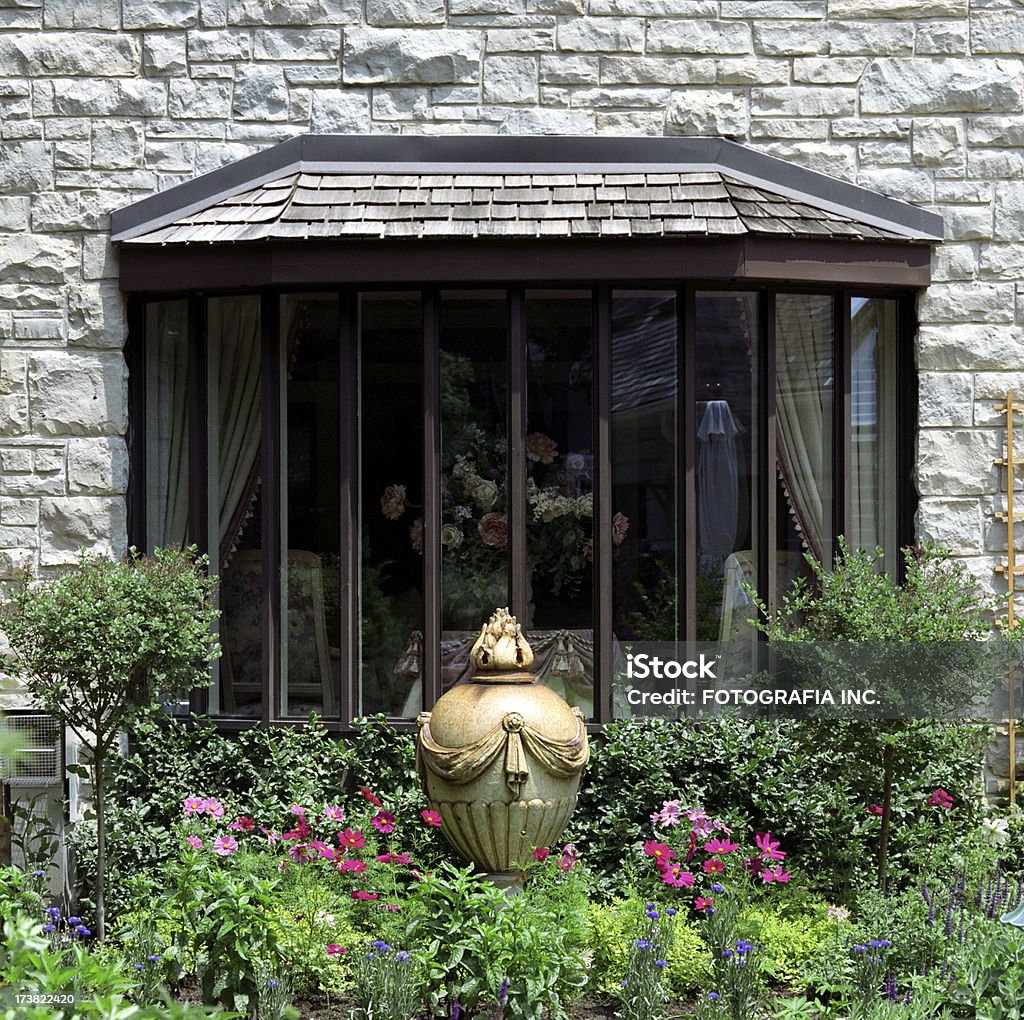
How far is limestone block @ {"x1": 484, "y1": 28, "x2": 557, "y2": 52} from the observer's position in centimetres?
659

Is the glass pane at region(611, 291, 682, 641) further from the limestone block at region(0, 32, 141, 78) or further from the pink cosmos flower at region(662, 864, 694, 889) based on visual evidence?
the limestone block at region(0, 32, 141, 78)

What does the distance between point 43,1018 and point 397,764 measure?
3.64m

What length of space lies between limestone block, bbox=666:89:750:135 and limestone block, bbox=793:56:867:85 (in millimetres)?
348

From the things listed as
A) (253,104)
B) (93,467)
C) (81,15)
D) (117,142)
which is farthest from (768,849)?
(81,15)

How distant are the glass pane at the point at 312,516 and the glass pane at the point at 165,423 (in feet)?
2.01

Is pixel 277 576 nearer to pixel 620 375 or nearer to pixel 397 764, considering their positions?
pixel 397 764


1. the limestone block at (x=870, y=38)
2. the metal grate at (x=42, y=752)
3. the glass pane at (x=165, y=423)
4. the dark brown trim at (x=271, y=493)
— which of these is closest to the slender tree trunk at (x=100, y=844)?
the metal grate at (x=42, y=752)

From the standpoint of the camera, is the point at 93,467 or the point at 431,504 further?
the point at 93,467

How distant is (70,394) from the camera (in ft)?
Result: 21.5

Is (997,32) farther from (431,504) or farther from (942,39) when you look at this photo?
(431,504)

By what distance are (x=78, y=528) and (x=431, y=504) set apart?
6.14 ft

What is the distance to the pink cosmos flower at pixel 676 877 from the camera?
17.2 ft

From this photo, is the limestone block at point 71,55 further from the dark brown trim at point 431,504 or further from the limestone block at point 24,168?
the dark brown trim at point 431,504

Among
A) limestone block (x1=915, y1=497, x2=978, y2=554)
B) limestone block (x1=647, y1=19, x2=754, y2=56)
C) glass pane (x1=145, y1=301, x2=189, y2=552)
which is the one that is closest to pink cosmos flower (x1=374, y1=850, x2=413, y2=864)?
glass pane (x1=145, y1=301, x2=189, y2=552)
